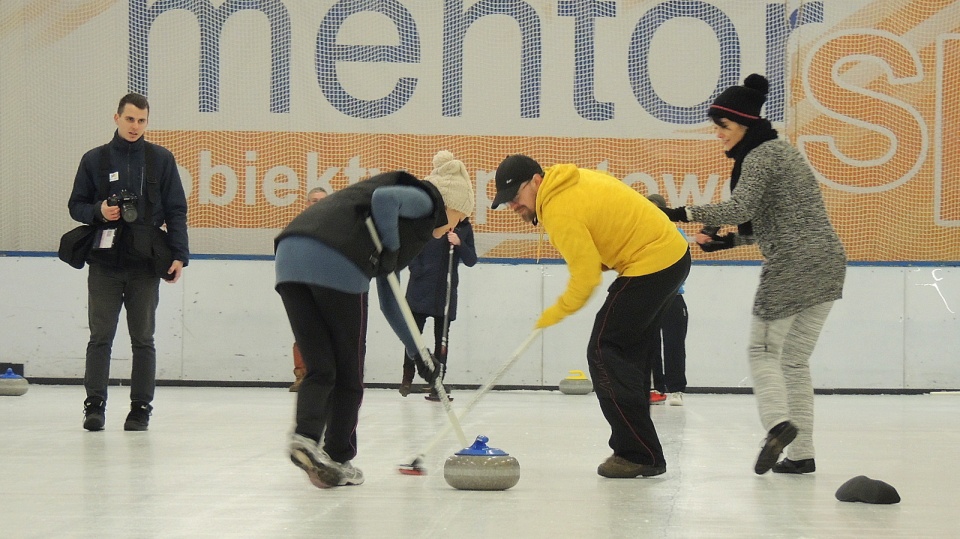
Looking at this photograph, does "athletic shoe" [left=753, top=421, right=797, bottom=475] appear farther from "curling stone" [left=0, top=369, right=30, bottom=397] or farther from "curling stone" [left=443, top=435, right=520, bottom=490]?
"curling stone" [left=0, top=369, right=30, bottom=397]

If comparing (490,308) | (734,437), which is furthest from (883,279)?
(734,437)

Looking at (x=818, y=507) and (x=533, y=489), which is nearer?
(x=818, y=507)

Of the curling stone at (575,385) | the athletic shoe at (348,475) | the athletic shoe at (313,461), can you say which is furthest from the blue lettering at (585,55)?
the athletic shoe at (313,461)

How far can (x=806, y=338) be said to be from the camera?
3.81 m

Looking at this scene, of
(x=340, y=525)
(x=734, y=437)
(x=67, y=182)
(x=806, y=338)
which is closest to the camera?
(x=340, y=525)

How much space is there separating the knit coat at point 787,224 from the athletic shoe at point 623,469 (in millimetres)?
682

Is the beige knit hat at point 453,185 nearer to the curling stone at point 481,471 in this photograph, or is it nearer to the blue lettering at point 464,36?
the curling stone at point 481,471

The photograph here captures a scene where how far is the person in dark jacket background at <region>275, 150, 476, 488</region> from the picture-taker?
3.20 meters

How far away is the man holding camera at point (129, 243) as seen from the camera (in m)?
5.01

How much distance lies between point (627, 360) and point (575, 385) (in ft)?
13.4

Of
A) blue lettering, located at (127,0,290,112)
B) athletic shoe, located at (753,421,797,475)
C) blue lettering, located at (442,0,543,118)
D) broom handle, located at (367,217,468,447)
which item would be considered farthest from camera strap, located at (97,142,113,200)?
blue lettering, located at (442,0,543,118)

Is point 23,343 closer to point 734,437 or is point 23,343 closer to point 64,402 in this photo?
point 64,402

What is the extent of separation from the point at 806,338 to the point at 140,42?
720cm

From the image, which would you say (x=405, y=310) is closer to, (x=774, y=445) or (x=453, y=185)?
(x=453, y=185)
